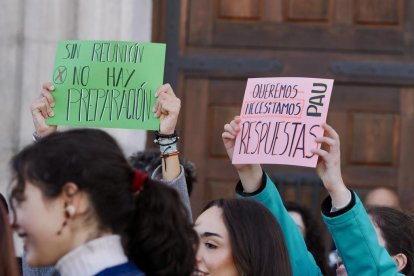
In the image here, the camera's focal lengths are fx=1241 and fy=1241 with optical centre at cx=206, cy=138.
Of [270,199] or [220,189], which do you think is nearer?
[270,199]

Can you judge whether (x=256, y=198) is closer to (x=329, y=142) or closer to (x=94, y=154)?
(x=329, y=142)

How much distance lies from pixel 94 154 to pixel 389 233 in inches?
70.1

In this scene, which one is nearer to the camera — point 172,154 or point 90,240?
point 90,240

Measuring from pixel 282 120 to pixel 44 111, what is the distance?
790mm

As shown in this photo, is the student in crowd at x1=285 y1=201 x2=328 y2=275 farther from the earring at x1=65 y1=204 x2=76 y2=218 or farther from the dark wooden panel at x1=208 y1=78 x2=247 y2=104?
the earring at x1=65 y1=204 x2=76 y2=218

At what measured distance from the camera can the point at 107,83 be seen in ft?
13.7

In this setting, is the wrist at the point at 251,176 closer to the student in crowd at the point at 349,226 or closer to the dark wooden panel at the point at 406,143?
the student in crowd at the point at 349,226

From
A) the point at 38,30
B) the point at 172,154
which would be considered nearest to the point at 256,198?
the point at 172,154

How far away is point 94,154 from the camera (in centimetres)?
278

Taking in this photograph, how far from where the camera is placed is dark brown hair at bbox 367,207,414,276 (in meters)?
4.29

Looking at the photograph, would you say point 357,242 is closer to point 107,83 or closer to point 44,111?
point 107,83

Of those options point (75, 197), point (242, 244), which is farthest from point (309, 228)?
point (75, 197)

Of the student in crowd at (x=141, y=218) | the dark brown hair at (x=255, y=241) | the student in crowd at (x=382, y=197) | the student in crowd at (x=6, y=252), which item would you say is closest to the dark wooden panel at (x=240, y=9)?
the student in crowd at (x=382, y=197)

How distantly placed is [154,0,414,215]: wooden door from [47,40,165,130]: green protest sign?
2.45 metres
